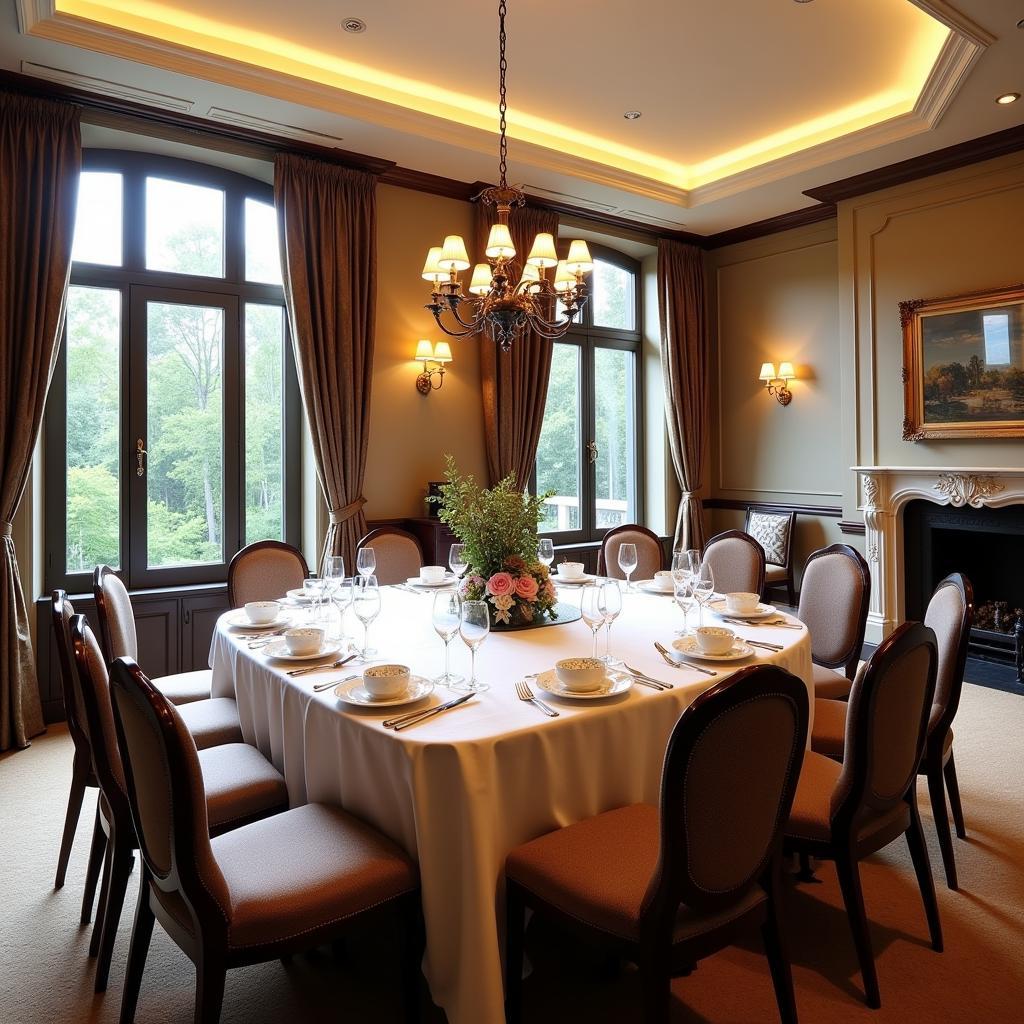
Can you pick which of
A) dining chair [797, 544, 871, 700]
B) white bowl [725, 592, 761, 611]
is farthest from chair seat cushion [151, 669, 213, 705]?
dining chair [797, 544, 871, 700]

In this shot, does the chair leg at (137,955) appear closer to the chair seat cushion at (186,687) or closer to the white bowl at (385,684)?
the white bowl at (385,684)

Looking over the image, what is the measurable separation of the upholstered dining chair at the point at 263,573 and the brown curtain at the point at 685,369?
A: 382 cm

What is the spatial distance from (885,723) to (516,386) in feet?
12.9

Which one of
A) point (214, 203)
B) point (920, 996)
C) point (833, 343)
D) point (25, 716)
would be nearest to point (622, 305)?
point (833, 343)

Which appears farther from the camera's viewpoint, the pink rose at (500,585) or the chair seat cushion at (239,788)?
the pink rose at (500,585)

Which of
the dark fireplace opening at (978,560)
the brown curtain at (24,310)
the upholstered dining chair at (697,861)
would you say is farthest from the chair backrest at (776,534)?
the brown curtain at (24,310)

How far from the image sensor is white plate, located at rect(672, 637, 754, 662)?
2234 millimetres

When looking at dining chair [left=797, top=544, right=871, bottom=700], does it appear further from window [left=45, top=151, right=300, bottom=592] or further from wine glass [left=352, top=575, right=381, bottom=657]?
window [left=45, top=151, right=300, bottom=592]

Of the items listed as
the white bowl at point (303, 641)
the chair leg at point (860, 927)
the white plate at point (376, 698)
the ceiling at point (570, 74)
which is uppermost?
the ceiling at point (570, 74)

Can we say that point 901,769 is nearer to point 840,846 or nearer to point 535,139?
point 840,846

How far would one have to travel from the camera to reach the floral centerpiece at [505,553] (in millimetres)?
2678

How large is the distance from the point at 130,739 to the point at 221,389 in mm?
3323

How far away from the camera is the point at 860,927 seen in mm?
1913

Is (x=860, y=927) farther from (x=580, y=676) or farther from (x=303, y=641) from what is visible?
(x=303, y=641)
